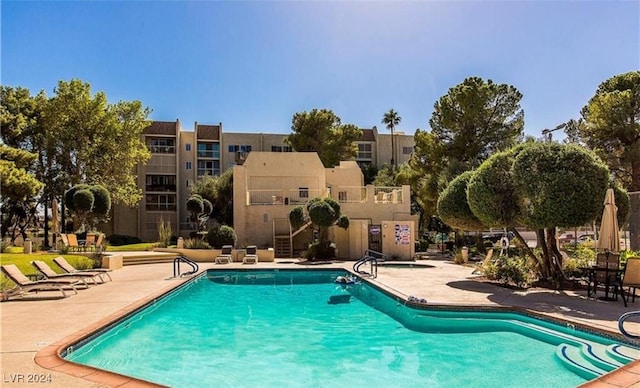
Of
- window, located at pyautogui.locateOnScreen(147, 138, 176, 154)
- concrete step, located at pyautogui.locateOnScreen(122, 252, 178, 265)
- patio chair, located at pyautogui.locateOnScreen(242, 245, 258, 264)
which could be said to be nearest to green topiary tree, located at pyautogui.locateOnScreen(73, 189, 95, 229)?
concrete step, located at pyautogui.locateOnScreen(122, 252, 178, 265)

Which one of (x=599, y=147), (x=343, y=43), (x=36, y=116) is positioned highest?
(x=36, y=116)

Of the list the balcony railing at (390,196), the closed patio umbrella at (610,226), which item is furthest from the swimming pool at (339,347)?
the balcony railing at (390,196)

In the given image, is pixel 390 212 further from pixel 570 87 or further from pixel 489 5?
pixel 489 5

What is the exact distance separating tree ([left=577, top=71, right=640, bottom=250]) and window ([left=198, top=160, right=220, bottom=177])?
33726mm

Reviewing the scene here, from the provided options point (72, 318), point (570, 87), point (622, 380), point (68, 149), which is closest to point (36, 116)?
point (68, 149)

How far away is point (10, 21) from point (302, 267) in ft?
44.5

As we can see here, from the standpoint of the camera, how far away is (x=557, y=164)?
11320 mm

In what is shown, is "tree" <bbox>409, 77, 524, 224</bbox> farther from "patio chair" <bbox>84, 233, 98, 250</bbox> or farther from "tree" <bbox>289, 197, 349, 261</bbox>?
"patio chair" <bbox>84, 233, 98, 250</bbox>

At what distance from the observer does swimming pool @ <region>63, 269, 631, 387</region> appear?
6664 millimetres

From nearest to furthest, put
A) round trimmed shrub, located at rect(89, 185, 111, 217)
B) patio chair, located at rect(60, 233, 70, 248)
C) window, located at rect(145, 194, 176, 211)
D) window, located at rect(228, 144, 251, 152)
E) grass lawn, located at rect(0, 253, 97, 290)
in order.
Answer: grass lawn, located at rect(0, 253, 97, 290)
patio chair, located at rect(60, 233, 70, 248)
round trimmed shrub, located at rect(89, 185, 111, 217)
window, located at rect(145, 194, 176, 211)
window, located at rect(228, 144, 251, 152)

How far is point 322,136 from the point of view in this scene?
43531mm

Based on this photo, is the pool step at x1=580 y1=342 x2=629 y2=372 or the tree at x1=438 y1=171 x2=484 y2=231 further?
the tree at x1=438 y1=171 x2=484 y2=231

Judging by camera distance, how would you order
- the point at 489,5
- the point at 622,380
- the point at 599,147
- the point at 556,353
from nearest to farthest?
the point at 622,380, the point at 556,353, the point at 489,5, the point at 599,147

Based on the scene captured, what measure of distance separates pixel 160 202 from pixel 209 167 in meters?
6.23
